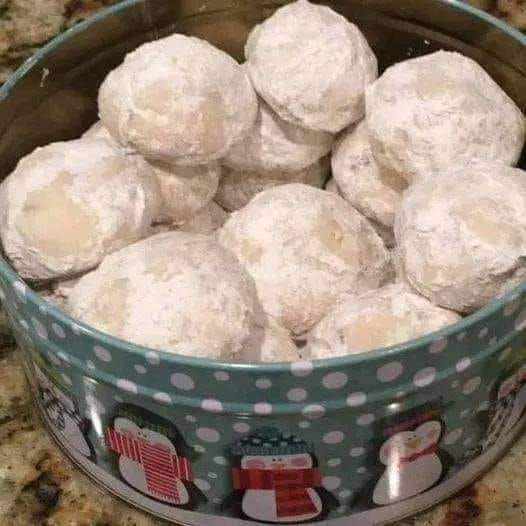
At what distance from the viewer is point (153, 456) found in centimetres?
65

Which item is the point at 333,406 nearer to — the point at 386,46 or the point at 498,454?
the point at 498,454

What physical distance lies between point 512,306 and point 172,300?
8.9 inches

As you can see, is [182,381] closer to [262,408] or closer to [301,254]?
[262,408]

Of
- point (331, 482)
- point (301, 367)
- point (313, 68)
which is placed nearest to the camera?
point (301, 367)

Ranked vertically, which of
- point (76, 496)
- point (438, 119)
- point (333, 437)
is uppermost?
point (438, 119)

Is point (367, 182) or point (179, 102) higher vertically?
point (179, 102)

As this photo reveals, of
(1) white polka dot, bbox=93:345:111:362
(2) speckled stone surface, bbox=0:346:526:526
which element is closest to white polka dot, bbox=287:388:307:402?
(1) white polka dot, bbox=93:345:111:362

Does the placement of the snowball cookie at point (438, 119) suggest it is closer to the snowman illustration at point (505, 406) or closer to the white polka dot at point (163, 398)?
the snowman illustration at point (505, 406)

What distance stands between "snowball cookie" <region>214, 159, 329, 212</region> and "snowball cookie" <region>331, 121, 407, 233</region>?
2.4 inches

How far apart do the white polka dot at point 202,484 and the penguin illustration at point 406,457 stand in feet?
0.37

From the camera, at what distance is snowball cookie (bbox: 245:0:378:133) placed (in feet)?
2.48

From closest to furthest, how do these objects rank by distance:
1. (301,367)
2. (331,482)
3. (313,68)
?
(301,367), (331,482), (313,68)

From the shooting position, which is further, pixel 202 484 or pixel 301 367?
pixel 202 484

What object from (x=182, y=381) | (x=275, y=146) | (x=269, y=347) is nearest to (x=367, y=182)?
(x=275, y=146)
